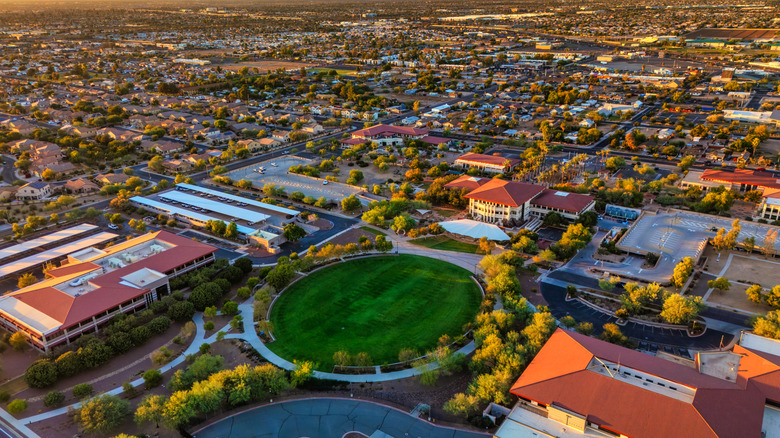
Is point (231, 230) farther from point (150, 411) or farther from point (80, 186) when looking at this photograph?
point (80, 186)

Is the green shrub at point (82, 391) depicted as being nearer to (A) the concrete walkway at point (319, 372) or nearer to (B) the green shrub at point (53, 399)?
(B) the green shrub at point (53, 399)

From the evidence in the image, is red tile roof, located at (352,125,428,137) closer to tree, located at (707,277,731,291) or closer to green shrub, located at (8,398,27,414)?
tree, located at (707,277,731,291)

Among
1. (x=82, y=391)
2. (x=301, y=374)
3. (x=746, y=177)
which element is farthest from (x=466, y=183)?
(x=82, y=391)

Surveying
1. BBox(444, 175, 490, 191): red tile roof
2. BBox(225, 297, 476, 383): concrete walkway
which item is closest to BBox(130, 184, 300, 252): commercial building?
BBox(225, 297, 476, 383): concrete walkway

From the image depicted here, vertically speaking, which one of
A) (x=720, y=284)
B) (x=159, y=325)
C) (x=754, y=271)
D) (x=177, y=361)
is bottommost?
(x=177, y=361)

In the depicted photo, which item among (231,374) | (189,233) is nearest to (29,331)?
(231,374)

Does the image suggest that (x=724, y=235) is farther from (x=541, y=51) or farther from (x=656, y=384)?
(x=541, y=51)

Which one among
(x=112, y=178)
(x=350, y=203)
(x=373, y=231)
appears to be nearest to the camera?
(x=373, y=231)
